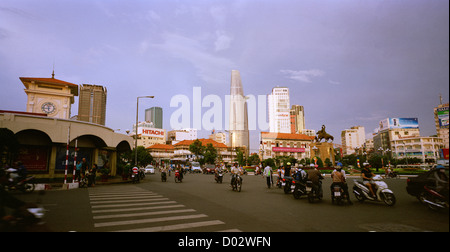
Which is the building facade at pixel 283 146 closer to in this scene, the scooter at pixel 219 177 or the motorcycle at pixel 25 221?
the scooter at pixel 219 177

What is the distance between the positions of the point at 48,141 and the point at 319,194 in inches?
793

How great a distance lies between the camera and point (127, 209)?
7941 mm

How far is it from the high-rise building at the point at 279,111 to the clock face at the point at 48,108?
13466 cm

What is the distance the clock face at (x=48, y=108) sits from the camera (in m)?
39.4

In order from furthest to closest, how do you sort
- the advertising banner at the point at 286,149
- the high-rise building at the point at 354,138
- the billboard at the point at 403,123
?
the high-rise building at the point at 354,138, the advertising banner at the point at 286,149, the billboard at the point at 403,123

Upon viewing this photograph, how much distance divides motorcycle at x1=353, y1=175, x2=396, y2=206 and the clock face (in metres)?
44.8

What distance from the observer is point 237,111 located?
574 feet

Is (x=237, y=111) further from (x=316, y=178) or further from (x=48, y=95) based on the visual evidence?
(x=316, y=178)

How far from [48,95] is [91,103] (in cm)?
10736

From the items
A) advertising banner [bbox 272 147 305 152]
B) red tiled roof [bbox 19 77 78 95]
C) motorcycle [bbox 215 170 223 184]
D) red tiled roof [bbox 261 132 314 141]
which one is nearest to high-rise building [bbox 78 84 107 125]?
red tiled roof [bbox 261 132 314 141]

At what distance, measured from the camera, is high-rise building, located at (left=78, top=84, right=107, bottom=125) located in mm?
132875

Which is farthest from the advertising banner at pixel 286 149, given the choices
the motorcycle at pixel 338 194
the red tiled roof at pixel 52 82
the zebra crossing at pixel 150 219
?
the zebra crossing at pixel 150 219
